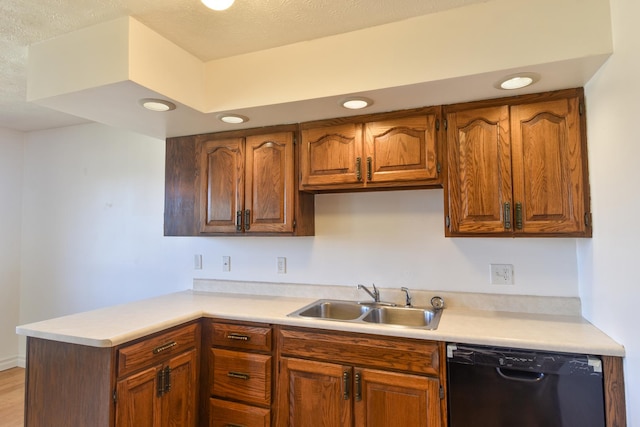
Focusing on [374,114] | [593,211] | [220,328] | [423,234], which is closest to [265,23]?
[374,114]

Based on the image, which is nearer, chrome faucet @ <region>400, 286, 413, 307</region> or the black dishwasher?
the black dishwasher

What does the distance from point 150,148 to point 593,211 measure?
3135 mm

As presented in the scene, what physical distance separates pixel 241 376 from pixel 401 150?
1.55 meters

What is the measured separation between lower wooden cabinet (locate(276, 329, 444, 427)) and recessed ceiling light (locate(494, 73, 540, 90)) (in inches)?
49.8

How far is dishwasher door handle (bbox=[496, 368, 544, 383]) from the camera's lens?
1519 millimetres

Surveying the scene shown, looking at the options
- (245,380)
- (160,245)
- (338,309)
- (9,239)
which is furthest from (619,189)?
(9,239)

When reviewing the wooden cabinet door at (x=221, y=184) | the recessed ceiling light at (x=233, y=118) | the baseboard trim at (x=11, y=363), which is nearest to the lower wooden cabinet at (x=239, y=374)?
the wooden cabinet door at (x=221, y=184)

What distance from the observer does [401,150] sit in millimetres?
2021

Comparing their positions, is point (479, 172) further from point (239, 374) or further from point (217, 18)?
point (239, 374)

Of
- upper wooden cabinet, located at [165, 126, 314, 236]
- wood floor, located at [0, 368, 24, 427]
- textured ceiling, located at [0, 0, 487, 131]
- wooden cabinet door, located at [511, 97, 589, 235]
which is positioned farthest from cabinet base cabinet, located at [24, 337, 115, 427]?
wooden cabinet door, located at [511, 97, 589, 235]

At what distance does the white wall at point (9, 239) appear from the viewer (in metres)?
3.58

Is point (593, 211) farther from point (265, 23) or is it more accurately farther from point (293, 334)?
point (265, 23)

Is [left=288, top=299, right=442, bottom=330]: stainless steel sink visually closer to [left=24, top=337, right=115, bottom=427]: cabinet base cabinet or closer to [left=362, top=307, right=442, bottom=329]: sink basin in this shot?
[left=362, top=307, right=442, bottom=329]: sink basin

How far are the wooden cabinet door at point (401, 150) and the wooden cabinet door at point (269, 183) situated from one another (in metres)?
0.53
